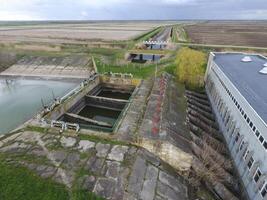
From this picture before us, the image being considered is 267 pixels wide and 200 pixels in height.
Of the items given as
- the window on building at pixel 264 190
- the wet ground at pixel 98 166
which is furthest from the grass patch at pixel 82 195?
the window on building at pixel 264 190

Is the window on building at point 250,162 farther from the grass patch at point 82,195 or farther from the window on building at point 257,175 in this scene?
the grass patch at point 82,195

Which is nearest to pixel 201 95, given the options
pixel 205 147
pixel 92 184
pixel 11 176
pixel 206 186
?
pixel 205 147

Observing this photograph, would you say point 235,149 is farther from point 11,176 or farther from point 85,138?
point 11,176

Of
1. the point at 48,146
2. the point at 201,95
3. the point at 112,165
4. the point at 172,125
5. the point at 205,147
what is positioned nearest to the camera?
the point at 112,165

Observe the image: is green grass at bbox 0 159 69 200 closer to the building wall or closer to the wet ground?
the wet ground

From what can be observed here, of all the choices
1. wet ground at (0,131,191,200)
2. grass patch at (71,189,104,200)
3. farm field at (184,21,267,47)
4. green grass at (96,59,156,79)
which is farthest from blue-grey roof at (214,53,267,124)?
farm field at (184,21,267,47)

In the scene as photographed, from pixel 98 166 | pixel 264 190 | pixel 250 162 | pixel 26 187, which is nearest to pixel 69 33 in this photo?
pixel 98 166
